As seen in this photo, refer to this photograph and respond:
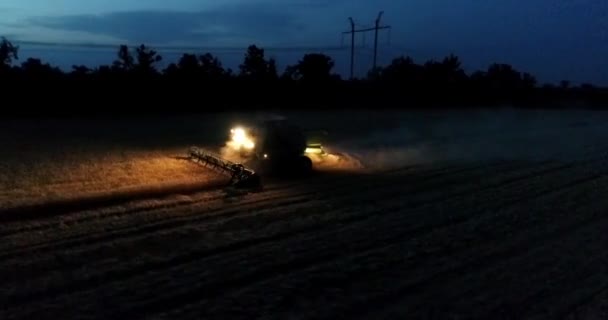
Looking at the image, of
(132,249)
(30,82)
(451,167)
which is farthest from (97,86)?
(132,249)

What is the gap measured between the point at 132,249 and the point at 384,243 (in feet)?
11.9

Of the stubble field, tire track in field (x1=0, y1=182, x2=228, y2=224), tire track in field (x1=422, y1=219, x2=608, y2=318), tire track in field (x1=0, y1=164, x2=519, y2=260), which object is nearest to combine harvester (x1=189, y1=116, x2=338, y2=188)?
the stubble field

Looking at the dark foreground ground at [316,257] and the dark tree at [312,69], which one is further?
the dark tree at [312,69]

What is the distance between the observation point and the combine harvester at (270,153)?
17016mm

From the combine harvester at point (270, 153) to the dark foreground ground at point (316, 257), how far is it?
2.32 meters

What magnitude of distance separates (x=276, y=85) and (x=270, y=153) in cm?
3419

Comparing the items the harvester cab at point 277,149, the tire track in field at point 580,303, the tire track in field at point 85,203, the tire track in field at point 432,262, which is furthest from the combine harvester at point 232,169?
the tire track in field at point 580,303

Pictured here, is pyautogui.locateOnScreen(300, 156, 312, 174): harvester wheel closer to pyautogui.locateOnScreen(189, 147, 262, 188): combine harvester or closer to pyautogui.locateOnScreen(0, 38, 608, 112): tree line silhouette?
pyautogui.locateOnScreen(189, 147, 262, 188): combine harvester

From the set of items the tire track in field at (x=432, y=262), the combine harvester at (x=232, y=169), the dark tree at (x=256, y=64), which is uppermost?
the dark tree at (x=256, y=64)

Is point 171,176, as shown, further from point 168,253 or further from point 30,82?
point 30,82

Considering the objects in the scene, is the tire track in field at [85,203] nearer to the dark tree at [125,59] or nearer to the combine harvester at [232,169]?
the combine harvester at [232,169]

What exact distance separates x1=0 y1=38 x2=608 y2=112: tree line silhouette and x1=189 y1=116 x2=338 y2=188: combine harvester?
23655 mm

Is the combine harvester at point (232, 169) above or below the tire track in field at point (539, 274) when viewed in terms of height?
above

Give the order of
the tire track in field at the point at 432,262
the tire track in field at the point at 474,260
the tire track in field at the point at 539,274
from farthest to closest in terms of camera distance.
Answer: the tire track in field at the point at 432,262, the tire track in field at the point at 474,260, the tire track in field at the point at 539,274
